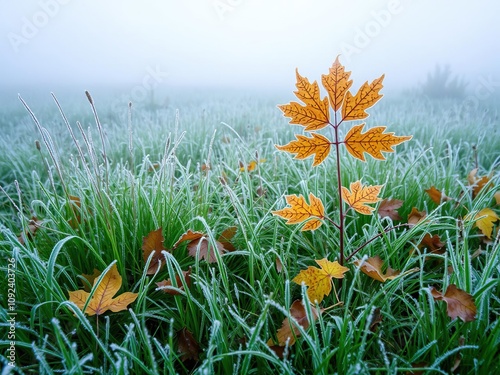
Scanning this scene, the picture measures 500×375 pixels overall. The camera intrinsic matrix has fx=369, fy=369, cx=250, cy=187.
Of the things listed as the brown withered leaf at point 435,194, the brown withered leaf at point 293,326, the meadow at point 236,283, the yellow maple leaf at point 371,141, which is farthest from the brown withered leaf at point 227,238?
the brown withered leaf at point 435,194

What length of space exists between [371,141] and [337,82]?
0.35 feet

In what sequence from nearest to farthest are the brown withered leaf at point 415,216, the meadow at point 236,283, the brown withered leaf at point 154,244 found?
the meadow at point 236,283 → the brown withered leaf at point 154,244 → the brown withered leaf at point 415,216

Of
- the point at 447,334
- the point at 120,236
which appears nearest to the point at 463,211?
the point at 447,334

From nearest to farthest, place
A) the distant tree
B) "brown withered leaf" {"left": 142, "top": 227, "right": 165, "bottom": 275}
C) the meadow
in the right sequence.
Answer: the meadow < "brown withered leaf" {"left": 142, "top": 227, "right": 165, "bottom": 275} < the distant tree

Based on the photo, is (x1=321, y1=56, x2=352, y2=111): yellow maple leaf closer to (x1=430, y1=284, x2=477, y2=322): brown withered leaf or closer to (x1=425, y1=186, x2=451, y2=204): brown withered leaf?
(x1=430, y1=284, x2=477, y2=322): brown withered leaf

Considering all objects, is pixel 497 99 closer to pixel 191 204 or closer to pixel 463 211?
pixel 463 211

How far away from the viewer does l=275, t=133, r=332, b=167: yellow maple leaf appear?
22.9 inches

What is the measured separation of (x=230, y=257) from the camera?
802 mm

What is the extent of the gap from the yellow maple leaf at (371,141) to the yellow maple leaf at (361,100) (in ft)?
0.07

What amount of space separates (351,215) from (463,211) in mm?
321

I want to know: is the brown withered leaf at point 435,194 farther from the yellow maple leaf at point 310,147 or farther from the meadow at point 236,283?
the yellow maple leaf at point 310,147

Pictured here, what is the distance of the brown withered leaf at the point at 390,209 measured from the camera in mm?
924

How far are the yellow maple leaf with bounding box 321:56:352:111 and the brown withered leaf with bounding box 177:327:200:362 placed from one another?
17.1 inches

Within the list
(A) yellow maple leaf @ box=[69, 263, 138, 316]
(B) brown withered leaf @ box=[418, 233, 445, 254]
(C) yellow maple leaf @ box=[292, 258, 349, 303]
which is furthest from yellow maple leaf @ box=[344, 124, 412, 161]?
(A) yellow maple leaf @ box=[69, 263, 138, 316]
